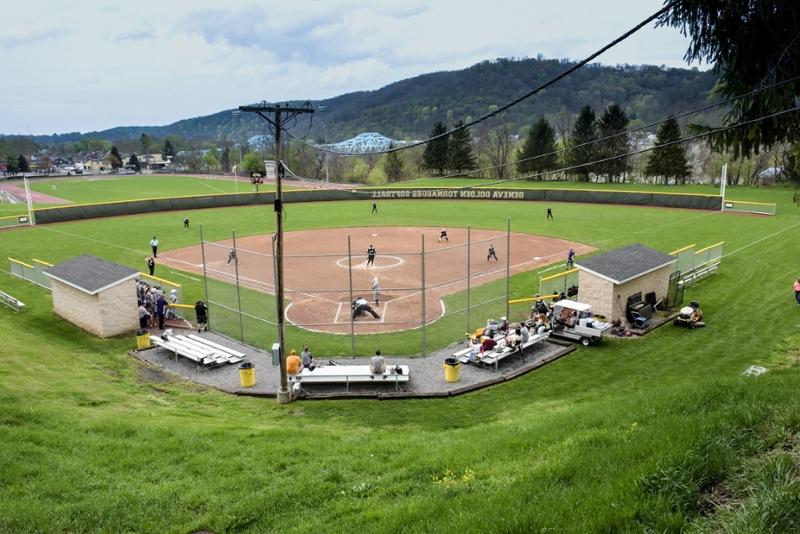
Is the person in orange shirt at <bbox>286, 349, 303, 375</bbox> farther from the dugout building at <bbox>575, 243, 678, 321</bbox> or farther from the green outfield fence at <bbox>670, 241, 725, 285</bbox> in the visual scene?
the green outfield fence at <bbox>670, 241, 725, 285</bbox>

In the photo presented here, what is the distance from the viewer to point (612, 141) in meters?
Answer: 89.4

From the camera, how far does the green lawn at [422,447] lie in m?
5.70

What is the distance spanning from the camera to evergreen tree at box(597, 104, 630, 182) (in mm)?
87688

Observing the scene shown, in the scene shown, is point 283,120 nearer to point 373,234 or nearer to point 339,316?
point 339,316

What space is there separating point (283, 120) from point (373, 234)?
99.1 feet

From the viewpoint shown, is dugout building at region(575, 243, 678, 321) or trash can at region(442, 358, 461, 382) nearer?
trash can at region(442, 358, 461, 382)

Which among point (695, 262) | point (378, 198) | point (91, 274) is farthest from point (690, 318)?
point (378, 198)

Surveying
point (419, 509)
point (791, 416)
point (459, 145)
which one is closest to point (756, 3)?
point (791, 416)

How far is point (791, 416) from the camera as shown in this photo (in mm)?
6762

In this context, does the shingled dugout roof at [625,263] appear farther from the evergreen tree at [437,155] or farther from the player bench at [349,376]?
the evergreen tree at [437,155]

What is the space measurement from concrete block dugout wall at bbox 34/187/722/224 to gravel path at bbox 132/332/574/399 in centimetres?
4265

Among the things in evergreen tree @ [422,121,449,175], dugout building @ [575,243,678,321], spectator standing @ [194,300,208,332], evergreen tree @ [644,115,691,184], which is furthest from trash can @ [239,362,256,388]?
evergreen tree @ [422,121,449,175]

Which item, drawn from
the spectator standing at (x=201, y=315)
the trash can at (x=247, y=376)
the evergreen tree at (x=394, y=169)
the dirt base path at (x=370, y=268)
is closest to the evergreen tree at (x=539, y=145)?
the evergreen tree at (x=394, y=169)

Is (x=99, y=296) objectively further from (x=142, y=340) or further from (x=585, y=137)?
(x=585, y=137)
